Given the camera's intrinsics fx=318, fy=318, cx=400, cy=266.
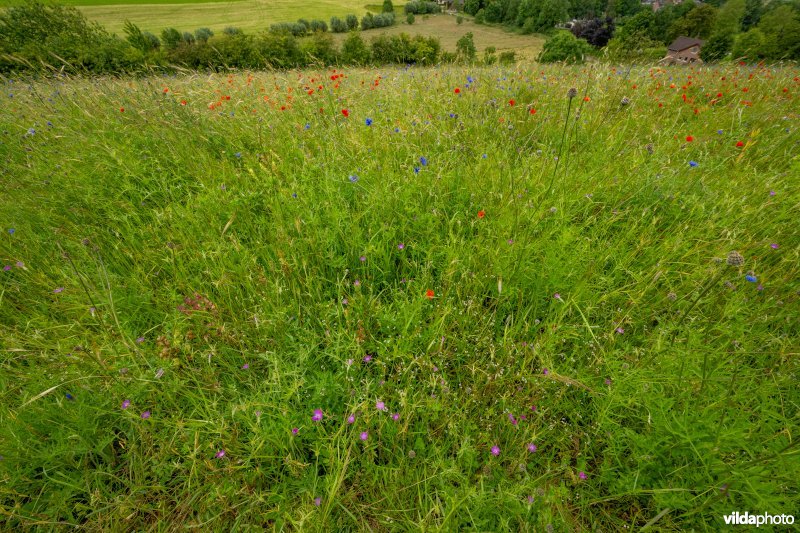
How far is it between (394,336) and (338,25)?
6403 cm

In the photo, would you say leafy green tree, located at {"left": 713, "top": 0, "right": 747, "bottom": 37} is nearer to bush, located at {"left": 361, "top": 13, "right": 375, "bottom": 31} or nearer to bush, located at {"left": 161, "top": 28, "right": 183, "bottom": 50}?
bush, located at {"left": 361, "top": 13, "right": 375, "bottom": 31}

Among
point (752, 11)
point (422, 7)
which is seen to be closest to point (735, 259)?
point (422, 7)

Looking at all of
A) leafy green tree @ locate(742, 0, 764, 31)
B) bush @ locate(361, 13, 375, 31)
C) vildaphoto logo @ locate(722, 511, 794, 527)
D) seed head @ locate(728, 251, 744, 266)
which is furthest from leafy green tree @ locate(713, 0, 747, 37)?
vildaphoto logo @ locate(722, 511, 794, 527)

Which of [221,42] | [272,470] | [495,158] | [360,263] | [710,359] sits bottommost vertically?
[272,470]

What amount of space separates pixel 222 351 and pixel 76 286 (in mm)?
1264

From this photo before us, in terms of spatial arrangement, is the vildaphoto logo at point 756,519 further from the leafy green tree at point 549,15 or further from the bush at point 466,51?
the leafy green tree at point 549,15

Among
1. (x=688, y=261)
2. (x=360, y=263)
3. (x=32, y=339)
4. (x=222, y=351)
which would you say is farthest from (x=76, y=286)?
(x=688, y=261)

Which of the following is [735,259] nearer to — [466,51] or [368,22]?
[466,51]

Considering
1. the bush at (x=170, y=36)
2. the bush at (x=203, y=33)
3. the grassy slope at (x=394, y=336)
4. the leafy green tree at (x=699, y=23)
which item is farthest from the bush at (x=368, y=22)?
the grassy slope at (x=394, y=336)

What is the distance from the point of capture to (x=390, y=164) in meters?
2.93

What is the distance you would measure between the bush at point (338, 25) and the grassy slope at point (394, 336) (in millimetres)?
60655

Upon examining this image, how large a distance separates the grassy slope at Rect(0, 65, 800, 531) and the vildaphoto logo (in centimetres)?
4

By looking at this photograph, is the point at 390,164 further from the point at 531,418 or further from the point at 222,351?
the point at 531,418

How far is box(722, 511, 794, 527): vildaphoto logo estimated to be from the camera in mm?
1169
